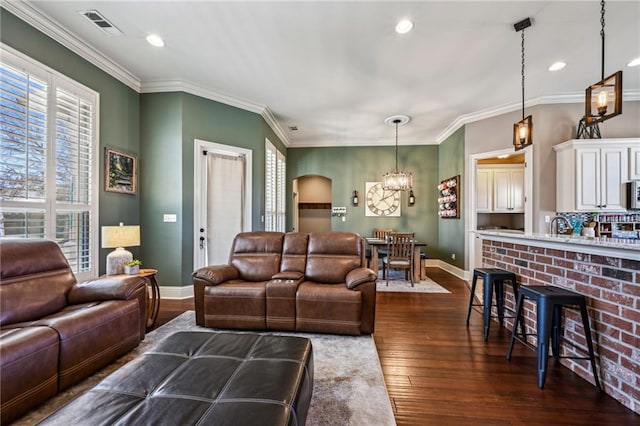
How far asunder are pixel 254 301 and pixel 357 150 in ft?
17.0

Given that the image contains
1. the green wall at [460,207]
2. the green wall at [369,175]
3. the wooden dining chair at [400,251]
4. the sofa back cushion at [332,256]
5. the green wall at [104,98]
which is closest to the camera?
the green wall at [104,98]

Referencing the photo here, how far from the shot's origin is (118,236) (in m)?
2.60

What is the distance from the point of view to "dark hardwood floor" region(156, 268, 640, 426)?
5.32 feet

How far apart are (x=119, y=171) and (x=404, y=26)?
388 centimetres

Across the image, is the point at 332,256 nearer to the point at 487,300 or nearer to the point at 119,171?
the point at 487,300

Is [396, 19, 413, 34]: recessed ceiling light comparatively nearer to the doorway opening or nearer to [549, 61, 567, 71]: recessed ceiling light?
[549, 61, 567, 71]: recessed ceiling light

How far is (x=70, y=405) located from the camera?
1.08m

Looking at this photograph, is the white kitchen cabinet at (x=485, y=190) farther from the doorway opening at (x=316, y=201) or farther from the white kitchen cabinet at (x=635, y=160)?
the doorway opening at (x=316, y=201)

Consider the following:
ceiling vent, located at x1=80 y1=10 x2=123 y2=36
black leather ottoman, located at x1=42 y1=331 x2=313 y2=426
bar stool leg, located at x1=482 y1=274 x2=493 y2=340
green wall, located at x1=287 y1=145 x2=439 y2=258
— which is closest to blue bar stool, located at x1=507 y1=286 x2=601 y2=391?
bar stool leg, located at x1=482 y1=274 x2=493 y2=340

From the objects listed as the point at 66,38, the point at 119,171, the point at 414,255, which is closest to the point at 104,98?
the point at 66,38

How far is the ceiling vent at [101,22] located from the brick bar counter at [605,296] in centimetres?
460

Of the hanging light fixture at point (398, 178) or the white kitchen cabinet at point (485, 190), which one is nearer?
the hanging light fixture at point (398, 178)

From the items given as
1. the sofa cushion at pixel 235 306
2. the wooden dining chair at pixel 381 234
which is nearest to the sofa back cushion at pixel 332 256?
the sofa cushion at pixel 235 306

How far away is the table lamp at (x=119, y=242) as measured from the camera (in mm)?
2555
